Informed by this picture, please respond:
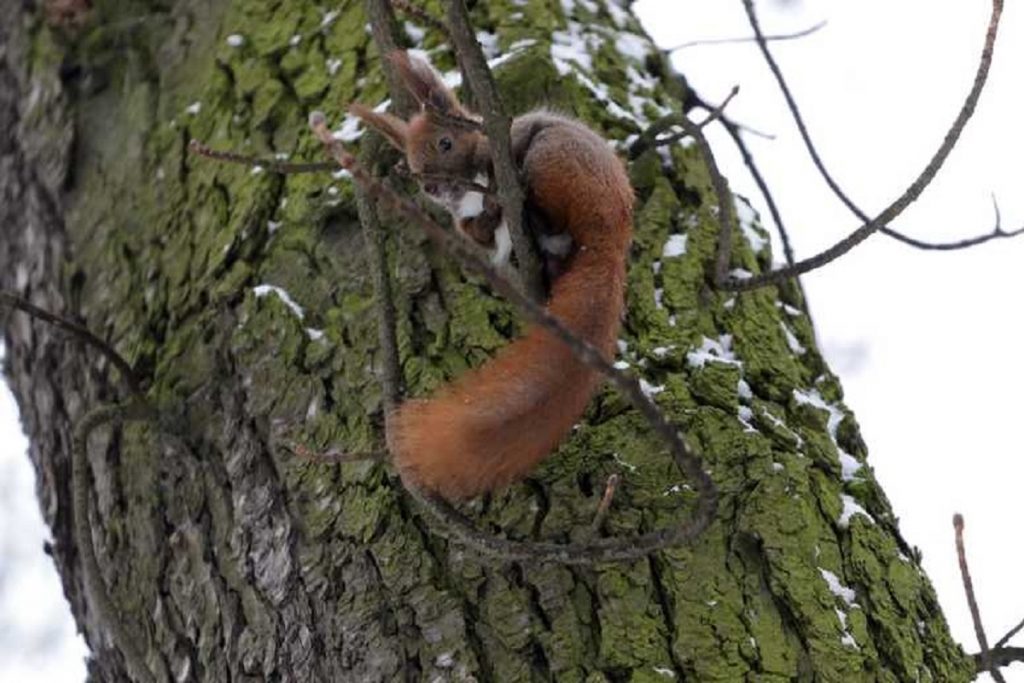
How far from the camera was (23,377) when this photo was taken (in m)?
2.90

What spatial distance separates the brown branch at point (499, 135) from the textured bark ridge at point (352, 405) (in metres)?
0.25

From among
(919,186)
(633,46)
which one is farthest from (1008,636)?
A: (633,46)

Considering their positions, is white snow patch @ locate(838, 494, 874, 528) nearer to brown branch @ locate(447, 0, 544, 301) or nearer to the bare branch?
brown branch @ locate(447, 0, 544, 301)

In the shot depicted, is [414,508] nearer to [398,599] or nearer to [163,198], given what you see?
[398,599]

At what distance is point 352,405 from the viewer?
7.12 ft

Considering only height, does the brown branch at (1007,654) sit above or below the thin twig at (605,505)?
below

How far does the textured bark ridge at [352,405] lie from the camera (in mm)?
1905

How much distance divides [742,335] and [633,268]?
197 mm

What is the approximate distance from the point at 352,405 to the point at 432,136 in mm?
459

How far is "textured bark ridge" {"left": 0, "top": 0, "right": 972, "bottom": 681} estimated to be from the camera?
1.91 m

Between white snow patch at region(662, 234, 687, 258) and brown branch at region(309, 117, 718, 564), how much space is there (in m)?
0.64

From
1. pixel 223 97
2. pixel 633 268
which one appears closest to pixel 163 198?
pixel 223 97

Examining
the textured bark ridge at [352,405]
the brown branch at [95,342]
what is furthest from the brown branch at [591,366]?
the brown branch at [95,342]

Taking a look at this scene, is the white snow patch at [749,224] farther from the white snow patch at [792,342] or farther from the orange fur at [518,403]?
the orange fur at [518,403]
